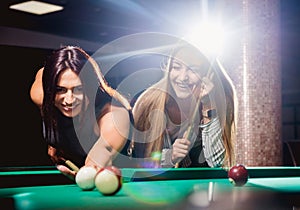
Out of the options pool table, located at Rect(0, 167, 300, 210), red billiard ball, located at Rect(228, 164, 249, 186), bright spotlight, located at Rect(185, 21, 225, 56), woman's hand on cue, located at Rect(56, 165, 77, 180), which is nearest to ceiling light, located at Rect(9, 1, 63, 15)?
bright spotlight, located at Rect(185, 21, 225, 56)

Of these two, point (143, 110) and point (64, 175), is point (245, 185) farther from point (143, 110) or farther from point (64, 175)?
point (143, 110)

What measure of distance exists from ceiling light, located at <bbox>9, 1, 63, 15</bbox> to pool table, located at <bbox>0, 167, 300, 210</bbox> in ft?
12.8

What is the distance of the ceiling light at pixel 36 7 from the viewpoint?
234 inches

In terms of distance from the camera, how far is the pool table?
1452 mm

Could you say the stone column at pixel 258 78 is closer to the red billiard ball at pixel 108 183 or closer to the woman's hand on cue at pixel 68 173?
the woman's hand on cue at pixel 68 173

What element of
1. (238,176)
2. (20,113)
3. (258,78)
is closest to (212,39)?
(258,78)

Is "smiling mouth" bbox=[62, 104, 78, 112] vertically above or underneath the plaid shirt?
above

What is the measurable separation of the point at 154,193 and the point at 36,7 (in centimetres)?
Result: 486

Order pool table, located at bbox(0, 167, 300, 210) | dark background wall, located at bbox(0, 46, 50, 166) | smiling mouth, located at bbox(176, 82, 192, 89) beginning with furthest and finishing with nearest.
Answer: dark background wall, located at bbox(0, 46, 50, 166) < smiling mouth, located at bbox(176, 82, 192, 89) < pool table, located at bbox(0, 167, 300, 210)

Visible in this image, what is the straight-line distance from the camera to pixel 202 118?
3936mm

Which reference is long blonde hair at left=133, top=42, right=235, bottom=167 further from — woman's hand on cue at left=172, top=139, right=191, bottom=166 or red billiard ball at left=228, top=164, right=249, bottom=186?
red billiard ball at left=228, top=164, right=249, bottom=186

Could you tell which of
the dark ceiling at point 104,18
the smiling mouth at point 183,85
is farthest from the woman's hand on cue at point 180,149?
the dark ceiling at point 104,18

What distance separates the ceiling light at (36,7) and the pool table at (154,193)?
3.91m

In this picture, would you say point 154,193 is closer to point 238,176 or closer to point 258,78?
point 238,176
